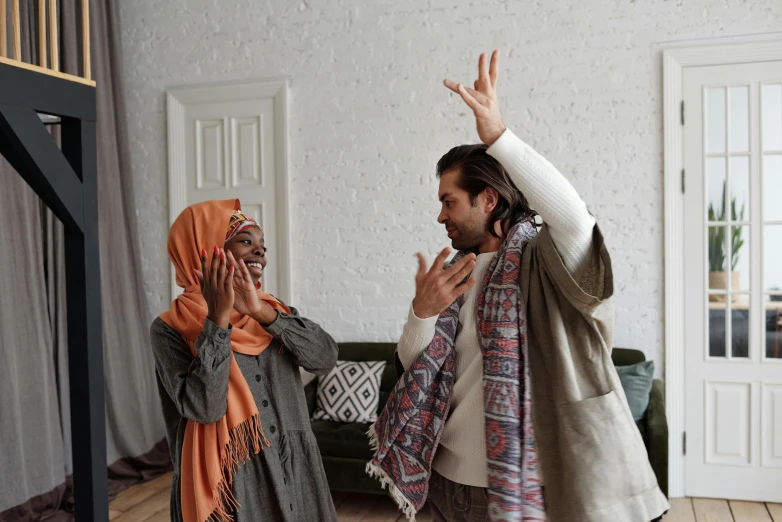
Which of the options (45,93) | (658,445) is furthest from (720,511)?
(45,93)

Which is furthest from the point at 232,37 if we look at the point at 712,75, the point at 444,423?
the point at 444,423

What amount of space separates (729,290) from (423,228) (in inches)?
Answer: 69.9

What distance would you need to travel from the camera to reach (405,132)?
4355 millimetres

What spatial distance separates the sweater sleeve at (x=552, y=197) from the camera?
141 cm

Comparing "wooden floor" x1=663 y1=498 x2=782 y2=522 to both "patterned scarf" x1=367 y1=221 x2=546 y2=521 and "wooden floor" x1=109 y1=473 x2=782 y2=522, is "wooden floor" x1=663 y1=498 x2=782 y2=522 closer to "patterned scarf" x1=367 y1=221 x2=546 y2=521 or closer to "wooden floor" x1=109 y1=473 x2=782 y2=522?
"wooden floor" x1=109 y1=473 x2=782 y2=522

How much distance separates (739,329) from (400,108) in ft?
7.68

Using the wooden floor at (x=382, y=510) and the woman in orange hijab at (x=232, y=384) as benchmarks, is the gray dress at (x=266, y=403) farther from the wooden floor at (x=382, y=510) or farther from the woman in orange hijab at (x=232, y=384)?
the wooden floor at (x=382, y=510)

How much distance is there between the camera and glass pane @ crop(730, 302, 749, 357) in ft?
12.8

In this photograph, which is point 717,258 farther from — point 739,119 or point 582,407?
point 582,407

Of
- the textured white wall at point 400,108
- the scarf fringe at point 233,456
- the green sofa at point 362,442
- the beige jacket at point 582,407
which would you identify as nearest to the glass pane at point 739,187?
the textured white wall at point 400,108

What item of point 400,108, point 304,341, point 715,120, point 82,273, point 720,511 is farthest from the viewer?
point 400,108

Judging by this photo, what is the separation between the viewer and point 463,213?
1.71 m

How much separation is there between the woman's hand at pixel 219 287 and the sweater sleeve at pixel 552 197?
0.85 m

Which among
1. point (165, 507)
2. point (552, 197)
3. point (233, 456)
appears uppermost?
point (552, 197)
